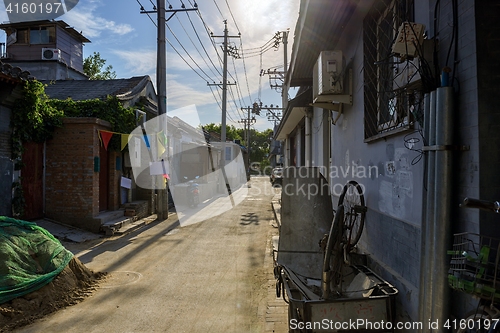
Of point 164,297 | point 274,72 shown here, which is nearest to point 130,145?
point 164,297

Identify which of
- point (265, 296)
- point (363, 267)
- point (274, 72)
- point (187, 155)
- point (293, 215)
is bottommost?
point (265, 296)

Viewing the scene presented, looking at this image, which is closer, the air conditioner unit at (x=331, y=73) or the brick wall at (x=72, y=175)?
the air conditioner unit at (x=331, y=73)

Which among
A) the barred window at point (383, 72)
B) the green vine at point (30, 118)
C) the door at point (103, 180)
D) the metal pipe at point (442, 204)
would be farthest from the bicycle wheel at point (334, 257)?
the door at point (103, 180)

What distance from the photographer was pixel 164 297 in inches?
190

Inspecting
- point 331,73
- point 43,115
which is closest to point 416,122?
point 331,73

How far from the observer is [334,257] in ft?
10.5

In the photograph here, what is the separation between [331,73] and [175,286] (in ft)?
12.6

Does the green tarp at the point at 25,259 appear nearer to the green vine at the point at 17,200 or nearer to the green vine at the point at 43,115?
the green vine at the point at 17,200

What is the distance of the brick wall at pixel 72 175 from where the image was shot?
894cm

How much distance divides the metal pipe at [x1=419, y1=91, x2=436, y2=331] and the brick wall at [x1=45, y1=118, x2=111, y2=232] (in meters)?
8.31

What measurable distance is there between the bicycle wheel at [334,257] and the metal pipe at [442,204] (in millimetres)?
855

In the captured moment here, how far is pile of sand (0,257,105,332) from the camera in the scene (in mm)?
3984

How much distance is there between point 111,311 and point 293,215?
2635 millimetres

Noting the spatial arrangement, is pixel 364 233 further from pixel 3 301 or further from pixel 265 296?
pixel 3 301
